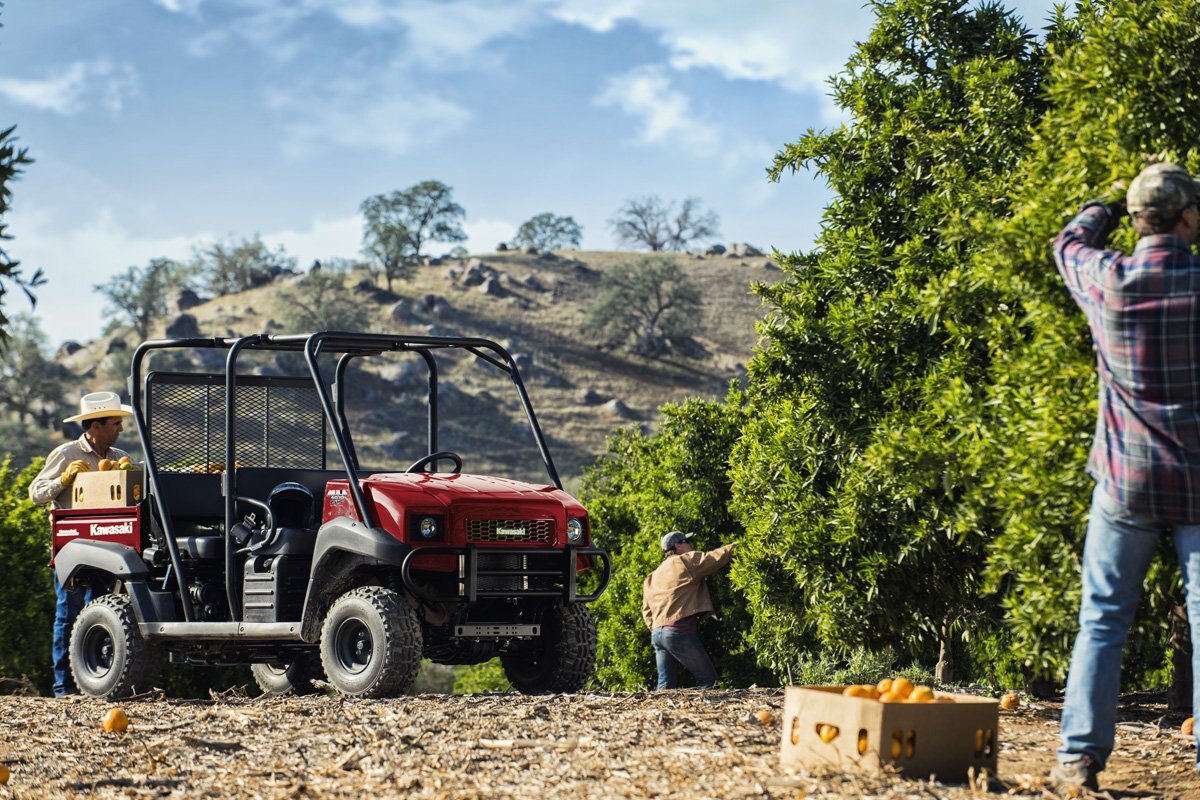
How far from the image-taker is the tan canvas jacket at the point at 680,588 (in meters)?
11.8

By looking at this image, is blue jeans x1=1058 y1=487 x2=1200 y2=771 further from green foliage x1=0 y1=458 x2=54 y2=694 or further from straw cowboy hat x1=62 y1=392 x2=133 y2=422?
green foliage x1=0 y1=458 x2=54 y2=694

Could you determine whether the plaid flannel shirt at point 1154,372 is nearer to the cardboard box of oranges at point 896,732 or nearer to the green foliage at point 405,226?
the cardboard box of oranges at point 896,732

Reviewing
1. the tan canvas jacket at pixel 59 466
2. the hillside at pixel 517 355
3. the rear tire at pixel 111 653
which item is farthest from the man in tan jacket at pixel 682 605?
the hillside at pixel 517 355

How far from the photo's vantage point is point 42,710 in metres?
8.18

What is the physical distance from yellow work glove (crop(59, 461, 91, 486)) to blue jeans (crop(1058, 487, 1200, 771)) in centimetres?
738

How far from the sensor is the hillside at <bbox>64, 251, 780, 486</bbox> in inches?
2466

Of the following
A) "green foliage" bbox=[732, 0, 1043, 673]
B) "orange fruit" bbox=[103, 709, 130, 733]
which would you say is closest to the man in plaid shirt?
"green foliage" bbox=[732, 0, 1043, 673]

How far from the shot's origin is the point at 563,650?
29.3 ft

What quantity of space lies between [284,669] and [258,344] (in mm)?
2753

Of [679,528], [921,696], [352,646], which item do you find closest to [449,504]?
[352,646]

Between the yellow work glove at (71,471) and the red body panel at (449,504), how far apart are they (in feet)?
7.60

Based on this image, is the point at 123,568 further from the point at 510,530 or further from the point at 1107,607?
the point at 1107,607

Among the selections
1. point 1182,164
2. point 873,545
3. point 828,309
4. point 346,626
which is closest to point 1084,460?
point 1182,164

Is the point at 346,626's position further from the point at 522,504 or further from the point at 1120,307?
the point at 1120,307
